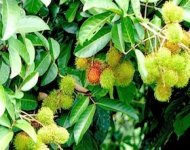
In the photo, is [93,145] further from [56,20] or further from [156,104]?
[156,104]

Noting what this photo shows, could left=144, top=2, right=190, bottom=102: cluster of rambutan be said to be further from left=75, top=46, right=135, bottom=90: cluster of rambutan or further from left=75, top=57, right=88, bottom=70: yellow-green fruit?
left=75, top=57, right=88, bottom=70: yellow-green fruit

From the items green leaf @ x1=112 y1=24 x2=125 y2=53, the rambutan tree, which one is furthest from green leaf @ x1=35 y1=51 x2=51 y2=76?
green leaf @ x1=112 y1=24 x2=125 y2=53

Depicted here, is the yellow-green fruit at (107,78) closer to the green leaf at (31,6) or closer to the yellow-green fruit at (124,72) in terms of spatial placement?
the yellow-green fruit at (124,72)

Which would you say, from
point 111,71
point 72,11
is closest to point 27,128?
point 111,71

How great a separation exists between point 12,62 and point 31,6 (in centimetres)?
35

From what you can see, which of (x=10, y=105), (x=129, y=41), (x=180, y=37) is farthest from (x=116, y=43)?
(x=10, y=105)

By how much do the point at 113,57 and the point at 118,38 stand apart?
0.07 metres

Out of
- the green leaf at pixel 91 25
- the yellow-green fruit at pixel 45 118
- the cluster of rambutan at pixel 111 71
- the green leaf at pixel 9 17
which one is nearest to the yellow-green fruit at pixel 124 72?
the cluster of rambutan at pixel 111 71

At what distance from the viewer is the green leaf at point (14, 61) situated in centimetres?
136

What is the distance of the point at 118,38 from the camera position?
1.43m

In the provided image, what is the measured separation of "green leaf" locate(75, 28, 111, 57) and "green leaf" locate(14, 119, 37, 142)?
1.03ft

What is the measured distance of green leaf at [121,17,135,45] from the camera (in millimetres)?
1424

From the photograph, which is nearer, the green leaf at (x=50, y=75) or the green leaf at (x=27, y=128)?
the green leaf at (x=27, y=128)

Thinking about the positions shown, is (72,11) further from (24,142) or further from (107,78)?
(24,142)
